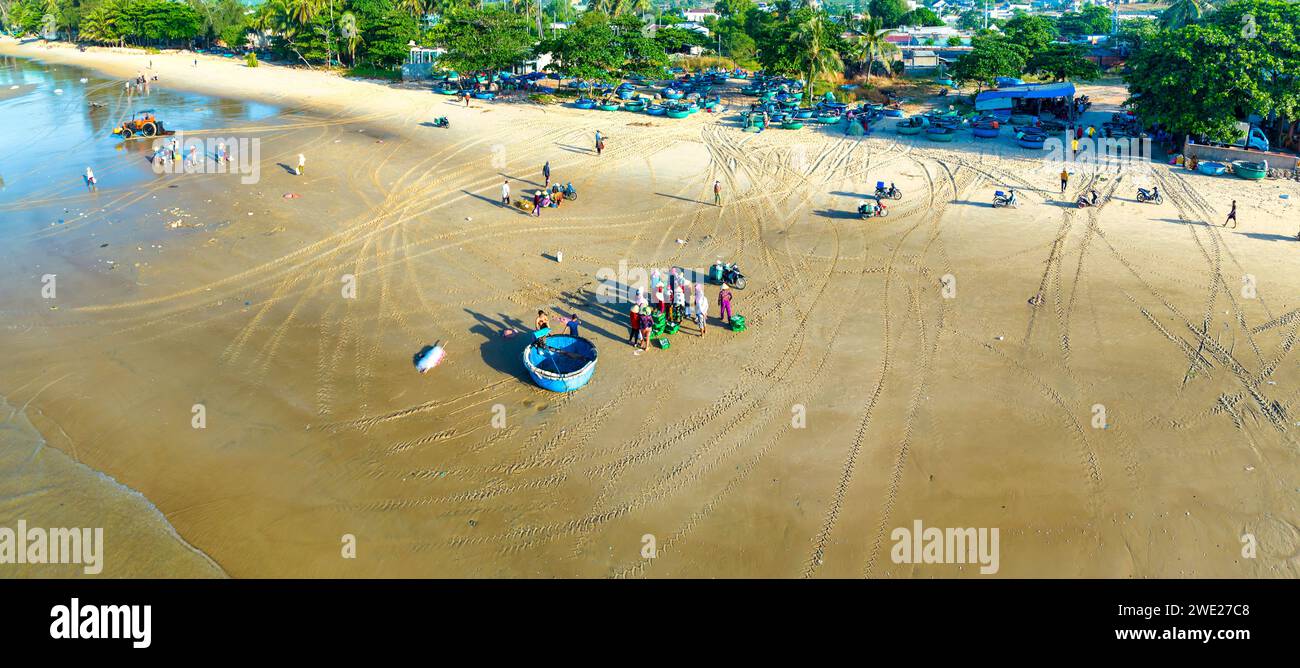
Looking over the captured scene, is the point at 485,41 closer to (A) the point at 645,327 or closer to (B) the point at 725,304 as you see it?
(B) the point at 725,304

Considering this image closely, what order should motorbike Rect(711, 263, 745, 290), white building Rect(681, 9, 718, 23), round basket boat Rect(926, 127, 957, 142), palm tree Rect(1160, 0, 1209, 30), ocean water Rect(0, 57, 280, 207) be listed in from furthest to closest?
white building Rect(681, 9, 718, 23), palm tree Rect(1160, 0, 1209, 30), round basket boat Rect(926, 127, 957, 142), ocean water Rect(0, 57, 280, 207), motorbike Rect(711, 263, 745, 290)

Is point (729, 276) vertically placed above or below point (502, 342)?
above

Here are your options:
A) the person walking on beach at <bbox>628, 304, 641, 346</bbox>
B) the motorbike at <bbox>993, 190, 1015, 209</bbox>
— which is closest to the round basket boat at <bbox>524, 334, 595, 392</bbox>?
the person walking on beach at <bbox>628, 304, 641, 346</bbox>

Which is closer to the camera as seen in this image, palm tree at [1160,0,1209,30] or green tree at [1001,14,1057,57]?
green tree at [1001,14,1057,57]

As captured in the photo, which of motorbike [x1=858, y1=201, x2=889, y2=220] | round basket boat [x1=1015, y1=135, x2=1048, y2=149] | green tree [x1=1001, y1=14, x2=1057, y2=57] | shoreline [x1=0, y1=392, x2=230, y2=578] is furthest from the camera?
green tree [x1=1001, y1=14, x2=1057, y2=57]

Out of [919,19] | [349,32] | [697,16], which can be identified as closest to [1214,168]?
[349,32]

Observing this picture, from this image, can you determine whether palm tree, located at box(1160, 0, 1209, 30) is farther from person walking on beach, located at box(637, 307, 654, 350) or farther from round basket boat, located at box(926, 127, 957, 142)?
person walking on beach, located at box(637, 307, 654, 350)
